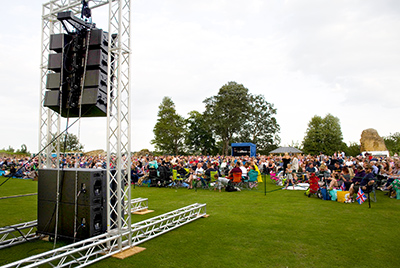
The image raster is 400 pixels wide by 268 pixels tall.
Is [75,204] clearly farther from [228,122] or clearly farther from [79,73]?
[228,122]

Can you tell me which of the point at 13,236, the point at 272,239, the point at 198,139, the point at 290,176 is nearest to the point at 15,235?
the point at 13,236

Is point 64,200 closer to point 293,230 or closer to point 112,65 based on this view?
point 112,65

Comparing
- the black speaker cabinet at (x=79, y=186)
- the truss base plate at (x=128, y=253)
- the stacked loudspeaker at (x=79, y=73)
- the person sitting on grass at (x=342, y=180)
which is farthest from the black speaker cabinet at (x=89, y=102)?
the person sitting on grass at (x=342, y=180)

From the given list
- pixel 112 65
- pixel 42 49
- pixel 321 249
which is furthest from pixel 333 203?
pixel 42 49

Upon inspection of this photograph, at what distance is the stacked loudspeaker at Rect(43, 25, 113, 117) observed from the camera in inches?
204

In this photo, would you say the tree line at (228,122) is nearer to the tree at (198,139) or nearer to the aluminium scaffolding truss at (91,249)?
the tree at (198,139)

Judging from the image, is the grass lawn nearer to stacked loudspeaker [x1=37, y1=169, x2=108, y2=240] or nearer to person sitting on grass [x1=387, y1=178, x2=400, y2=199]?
stacked loudspeaker [x1=37, y1=169, x2=108, y2=240]

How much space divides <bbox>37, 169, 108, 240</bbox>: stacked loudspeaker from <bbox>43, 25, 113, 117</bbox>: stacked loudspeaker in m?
1.23

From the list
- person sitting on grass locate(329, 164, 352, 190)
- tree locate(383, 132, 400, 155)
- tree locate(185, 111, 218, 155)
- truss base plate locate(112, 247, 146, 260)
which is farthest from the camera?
tree locate(185, 111, 218, 155)

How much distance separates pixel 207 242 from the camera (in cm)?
543

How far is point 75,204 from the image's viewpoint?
500 cm

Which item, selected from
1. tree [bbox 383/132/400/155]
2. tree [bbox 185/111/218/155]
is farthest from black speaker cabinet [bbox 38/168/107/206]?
tree [bbox 383/132/400/155]

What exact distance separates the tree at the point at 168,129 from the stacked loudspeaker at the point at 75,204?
153ft

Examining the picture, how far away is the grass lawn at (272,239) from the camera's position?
4.48 meters
